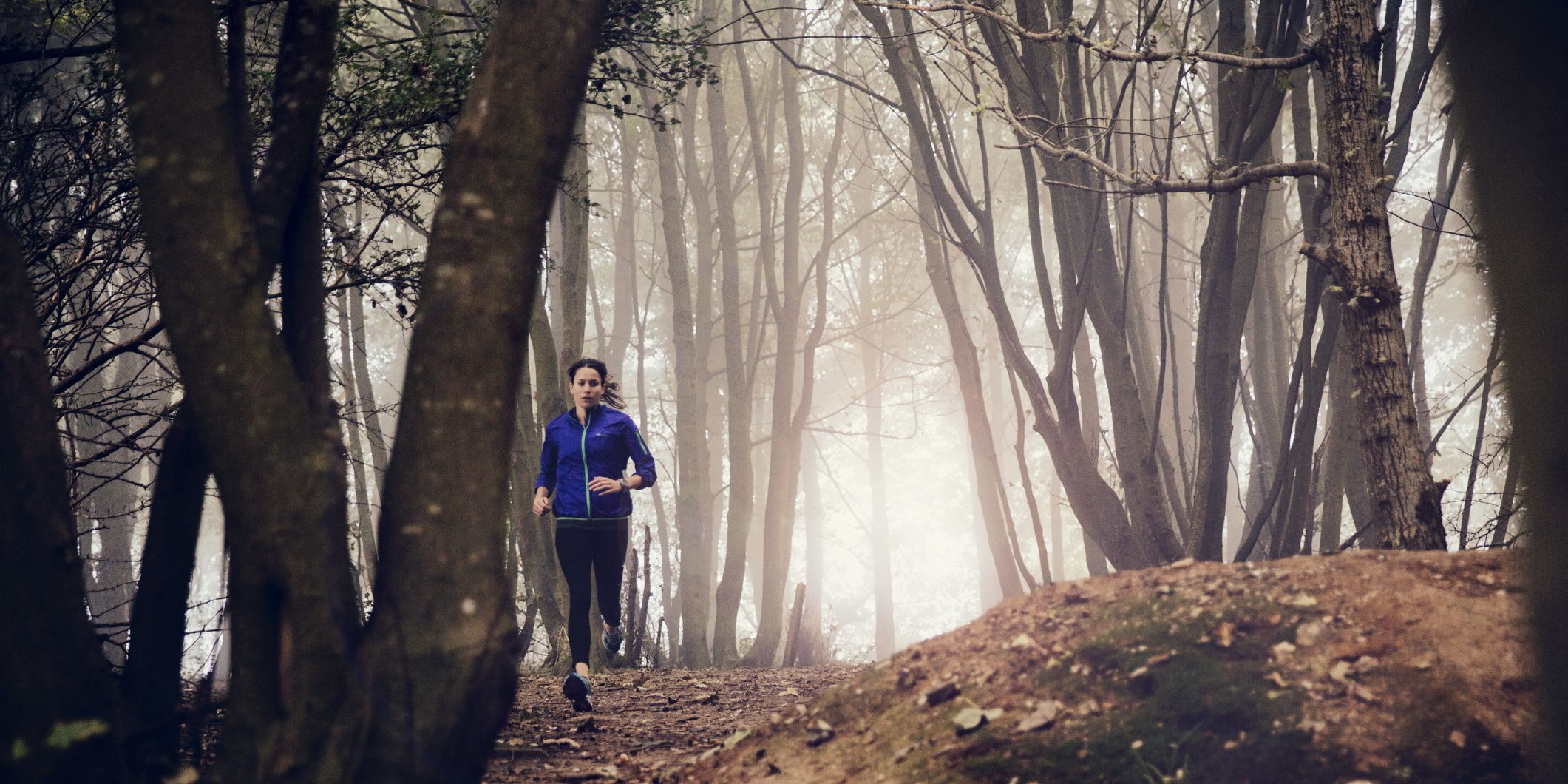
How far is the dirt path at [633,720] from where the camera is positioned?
4.21 meters

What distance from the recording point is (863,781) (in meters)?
3.08

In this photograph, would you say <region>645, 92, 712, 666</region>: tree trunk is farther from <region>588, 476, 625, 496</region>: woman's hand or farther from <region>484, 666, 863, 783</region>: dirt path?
<region>588, 476, 625, 496</region>: woman's hand

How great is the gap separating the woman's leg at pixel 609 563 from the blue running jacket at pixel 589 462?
0.10 meters

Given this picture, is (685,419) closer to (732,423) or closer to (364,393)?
(732,423)

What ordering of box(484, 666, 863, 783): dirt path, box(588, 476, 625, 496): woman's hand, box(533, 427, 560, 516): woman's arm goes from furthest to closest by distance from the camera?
box(533, 427, 560, 516): woman's arm < box(588, 476, 625, 496): woman's hand < box(484, 666, 863, 783): dirt path

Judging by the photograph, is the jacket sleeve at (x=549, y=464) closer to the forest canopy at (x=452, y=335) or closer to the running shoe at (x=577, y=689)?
the forest canopy at (x=452, y=335)

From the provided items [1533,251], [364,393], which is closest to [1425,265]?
[1533,251]

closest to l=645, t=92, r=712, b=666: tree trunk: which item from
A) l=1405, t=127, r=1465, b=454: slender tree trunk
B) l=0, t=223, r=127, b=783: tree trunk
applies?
l=1405, t=127, r=1465, b=454: slender tree trunk

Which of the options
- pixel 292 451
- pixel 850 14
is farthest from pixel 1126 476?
pixel 850 14

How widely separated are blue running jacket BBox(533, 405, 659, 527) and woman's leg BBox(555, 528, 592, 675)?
0.09 meters

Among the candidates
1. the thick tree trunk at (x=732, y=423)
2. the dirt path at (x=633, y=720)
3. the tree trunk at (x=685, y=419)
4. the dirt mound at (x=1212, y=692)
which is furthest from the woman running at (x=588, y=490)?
the tree trunk at (x=685, y=419)

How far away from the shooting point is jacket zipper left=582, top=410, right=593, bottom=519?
18.0 feet

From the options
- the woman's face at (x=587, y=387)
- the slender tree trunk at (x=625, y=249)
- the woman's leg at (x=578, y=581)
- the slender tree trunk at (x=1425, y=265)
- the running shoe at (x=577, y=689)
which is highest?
the slender tree trunk at (x=625, y=249)

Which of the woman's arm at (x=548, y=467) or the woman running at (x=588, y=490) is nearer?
the woman running at (x=588, y=490)
